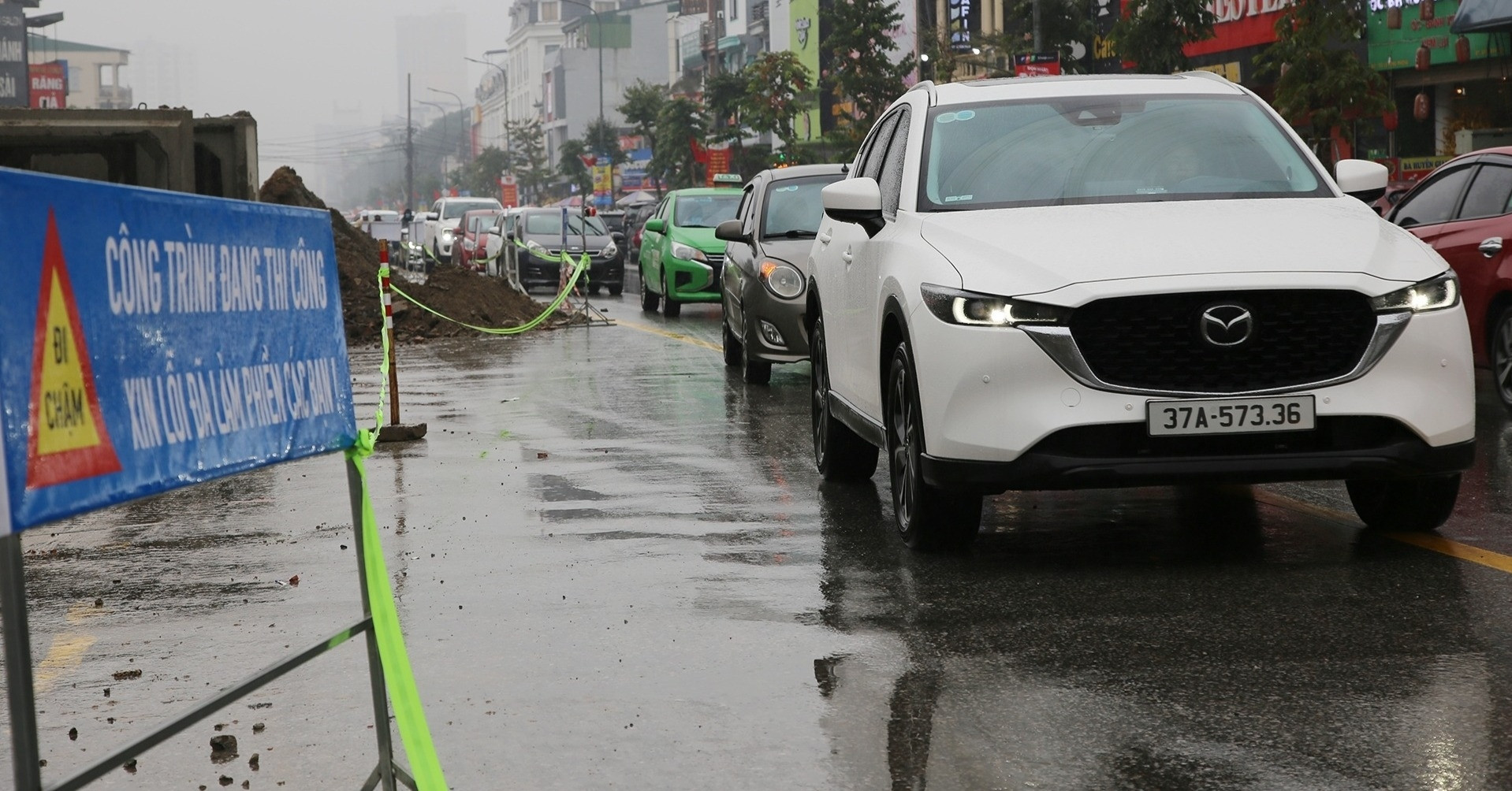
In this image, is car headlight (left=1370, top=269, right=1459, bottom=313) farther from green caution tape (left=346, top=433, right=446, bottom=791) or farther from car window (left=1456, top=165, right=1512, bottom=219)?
car window (left=1456, top=165, right=1512, bottom=219)

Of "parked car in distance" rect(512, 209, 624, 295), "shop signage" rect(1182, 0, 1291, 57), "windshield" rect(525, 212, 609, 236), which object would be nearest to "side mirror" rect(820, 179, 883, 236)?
"parked car in distance" rect(512, 209, 624, 295)

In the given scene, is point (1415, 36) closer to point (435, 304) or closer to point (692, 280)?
point (692, 280)

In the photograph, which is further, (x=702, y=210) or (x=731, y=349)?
(x=702, y=210)

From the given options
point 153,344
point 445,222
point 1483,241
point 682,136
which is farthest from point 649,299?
point 682,136

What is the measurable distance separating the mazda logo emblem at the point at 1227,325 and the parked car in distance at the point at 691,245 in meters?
19.2

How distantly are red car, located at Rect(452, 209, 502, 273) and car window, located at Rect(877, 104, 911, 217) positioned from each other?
31636mm

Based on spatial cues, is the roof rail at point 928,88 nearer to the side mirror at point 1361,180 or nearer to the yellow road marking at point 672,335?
the side mirror at point 1361,180

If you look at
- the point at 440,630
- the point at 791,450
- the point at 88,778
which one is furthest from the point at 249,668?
the point at 791,450

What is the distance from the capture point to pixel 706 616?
20.7ft

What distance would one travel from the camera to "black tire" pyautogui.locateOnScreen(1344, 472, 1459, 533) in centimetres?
727

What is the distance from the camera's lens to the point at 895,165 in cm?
858

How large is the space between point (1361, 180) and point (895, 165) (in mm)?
1978

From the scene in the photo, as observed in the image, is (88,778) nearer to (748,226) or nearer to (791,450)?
(791,450)

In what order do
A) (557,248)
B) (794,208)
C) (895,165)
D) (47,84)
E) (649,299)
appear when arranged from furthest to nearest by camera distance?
1. (47,84)
2. (557,248)
3. (649,299)
4. (794,208)
5. (895,165)
